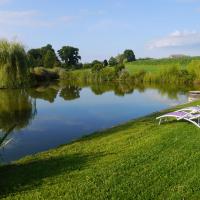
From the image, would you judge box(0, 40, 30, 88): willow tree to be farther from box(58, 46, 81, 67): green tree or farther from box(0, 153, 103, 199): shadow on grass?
box(58, 46, 81, 67): green tree

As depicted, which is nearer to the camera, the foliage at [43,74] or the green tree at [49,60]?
the foliage at [43,74]

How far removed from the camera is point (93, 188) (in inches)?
306

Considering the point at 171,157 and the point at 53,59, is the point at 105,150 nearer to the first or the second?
the point at 171,157

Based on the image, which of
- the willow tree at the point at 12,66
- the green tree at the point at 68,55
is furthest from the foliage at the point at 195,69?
the green tree at the point at 68,55

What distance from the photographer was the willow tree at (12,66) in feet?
92.7

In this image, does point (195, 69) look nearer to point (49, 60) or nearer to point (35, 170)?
point (49, 60)

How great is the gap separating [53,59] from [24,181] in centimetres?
8467

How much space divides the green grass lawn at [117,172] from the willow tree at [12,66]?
17.3 metres

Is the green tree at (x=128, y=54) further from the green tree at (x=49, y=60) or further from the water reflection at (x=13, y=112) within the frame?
A: the water reflection at (x=13, y=112)

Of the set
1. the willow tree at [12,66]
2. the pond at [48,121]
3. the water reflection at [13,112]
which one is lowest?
the pond at [48,121]

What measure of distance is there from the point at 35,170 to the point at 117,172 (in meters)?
2.20

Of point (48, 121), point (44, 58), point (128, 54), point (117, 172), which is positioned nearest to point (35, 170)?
point (117, 172)

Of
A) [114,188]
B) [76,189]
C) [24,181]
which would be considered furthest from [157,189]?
[24,181]

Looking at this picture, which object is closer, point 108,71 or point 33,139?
point 33,139
